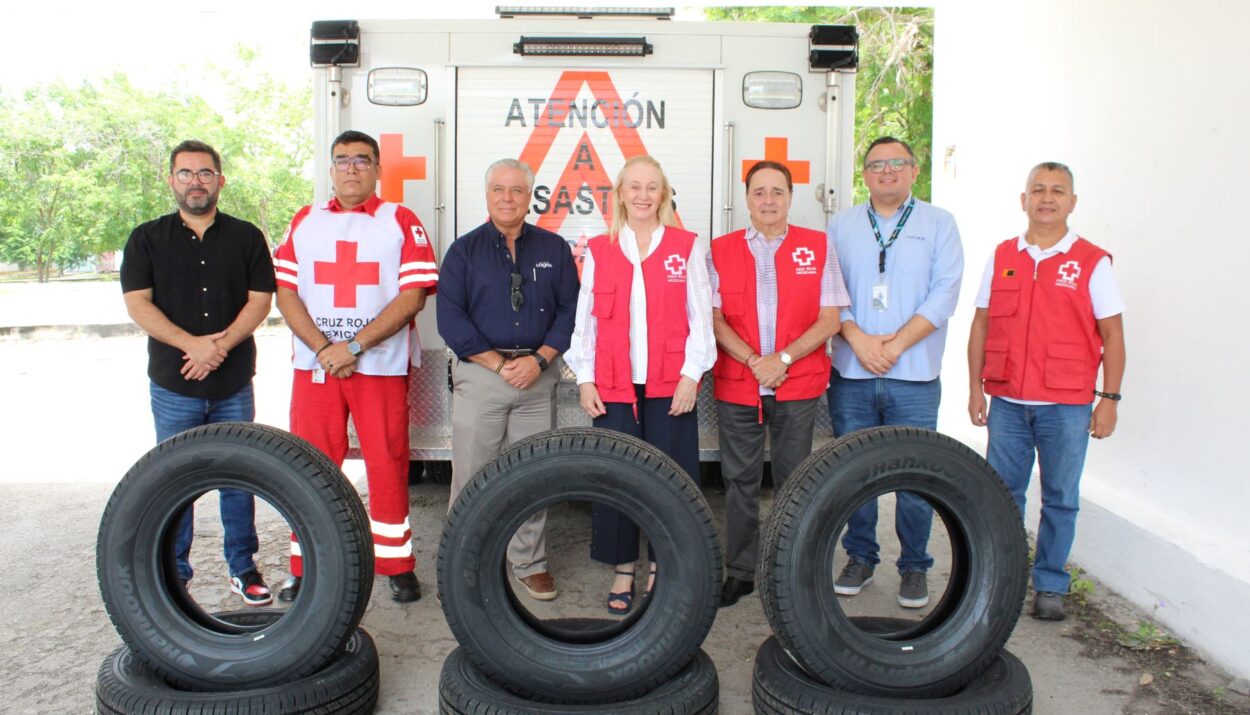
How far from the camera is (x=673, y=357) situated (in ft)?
12.5

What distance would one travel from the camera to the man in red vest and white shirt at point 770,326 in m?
3.88

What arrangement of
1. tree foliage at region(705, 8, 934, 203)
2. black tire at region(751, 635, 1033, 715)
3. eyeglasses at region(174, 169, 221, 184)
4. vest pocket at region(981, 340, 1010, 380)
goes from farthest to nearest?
tree foliage at region(705, 8, 934, 203) → vest pocket at region(981, 340, 1010, 380) → eyeglasses at region(174, 169, 221, 184) → black tire at region(751, 635, 1033, 715)

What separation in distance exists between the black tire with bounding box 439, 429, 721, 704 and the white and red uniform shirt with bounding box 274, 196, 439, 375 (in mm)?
1489

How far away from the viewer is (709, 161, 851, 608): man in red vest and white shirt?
3.88m

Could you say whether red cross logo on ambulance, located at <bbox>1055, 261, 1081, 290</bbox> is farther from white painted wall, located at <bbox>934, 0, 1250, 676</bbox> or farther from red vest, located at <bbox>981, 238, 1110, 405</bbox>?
white painted wall, located at <bbox>934, 0, 1250, 676</bbox>

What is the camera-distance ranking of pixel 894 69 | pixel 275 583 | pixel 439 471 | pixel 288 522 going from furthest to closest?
pixel 894 69, pixel 439 471, pixel 275 583, pixel 288 522

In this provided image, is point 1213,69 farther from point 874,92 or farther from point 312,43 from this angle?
point 874,92

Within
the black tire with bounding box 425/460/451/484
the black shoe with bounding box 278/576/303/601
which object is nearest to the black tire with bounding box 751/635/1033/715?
the black shoe with bounding box 278/576/303/601

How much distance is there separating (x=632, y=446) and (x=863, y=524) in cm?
178

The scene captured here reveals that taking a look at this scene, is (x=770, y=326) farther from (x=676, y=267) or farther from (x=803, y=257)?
(x=676, y=267)

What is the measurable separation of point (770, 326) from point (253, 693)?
91.2 inches

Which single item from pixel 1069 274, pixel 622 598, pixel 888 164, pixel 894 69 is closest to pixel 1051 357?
pixel 1069 274

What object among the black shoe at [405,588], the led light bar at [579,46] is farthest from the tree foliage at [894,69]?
the black shoe at [405,588]

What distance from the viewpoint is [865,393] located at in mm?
4039
